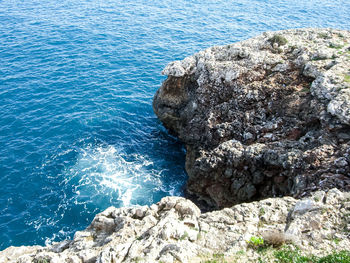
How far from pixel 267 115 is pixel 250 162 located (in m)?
6.69

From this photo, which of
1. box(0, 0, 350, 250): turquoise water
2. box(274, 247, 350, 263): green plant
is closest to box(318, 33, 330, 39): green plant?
box(0, 0, 350, 250): turquoise water

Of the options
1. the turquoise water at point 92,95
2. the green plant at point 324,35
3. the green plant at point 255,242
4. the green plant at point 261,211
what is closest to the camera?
the green plant at point 255,242

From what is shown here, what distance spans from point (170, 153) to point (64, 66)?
29.7 m

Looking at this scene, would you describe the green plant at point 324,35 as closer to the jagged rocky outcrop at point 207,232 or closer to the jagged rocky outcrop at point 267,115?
the jagged rocky outcrop at point 267,115

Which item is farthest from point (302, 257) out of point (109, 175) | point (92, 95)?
point (92, 95)

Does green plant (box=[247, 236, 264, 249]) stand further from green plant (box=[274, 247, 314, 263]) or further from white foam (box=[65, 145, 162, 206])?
white foam (box=[65, 145, 162, 206])

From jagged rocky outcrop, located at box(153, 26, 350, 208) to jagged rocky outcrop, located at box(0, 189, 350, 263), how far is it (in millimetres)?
3946

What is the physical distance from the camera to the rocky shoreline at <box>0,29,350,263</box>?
17.5 m

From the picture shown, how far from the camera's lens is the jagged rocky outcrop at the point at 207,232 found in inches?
651

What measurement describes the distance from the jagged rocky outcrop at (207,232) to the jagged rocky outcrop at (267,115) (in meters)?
3.95

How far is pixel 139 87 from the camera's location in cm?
5347

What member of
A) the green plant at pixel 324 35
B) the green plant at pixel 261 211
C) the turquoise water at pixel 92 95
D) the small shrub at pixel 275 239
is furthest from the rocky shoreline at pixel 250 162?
the turquoise water at pixel 92 95

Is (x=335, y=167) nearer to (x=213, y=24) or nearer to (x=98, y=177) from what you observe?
(x=98, y=177)

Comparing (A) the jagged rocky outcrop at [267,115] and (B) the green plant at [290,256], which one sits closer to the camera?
(B) the green plant at [290,256]
